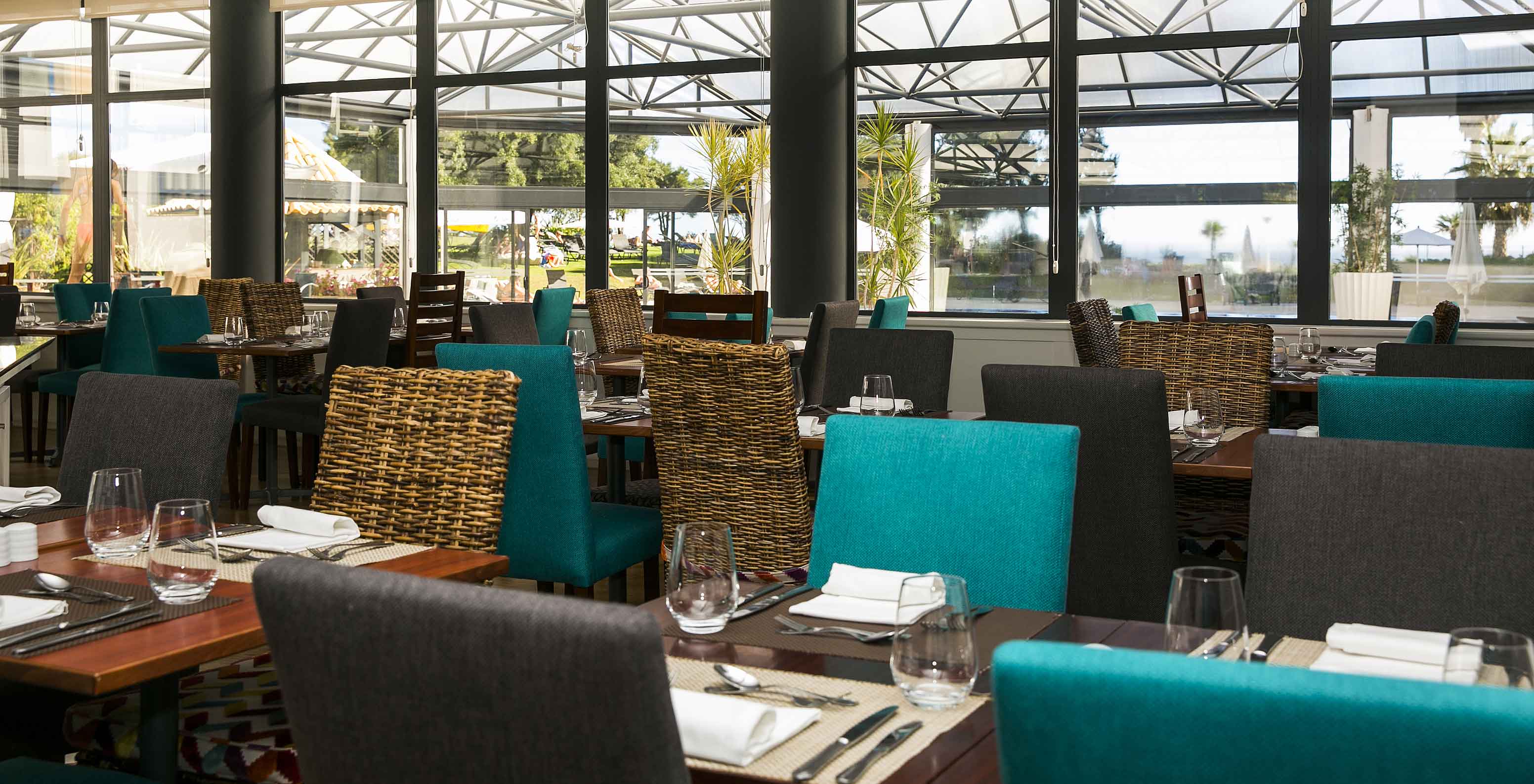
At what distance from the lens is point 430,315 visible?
6.64 metres

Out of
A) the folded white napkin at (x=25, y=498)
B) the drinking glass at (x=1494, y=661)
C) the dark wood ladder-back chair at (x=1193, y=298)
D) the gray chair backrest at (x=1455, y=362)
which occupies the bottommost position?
the folded white napkin at (x=25, y=498)

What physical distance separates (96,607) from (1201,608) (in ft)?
4.63

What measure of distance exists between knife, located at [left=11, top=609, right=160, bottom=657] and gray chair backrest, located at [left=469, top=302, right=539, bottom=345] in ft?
13.1

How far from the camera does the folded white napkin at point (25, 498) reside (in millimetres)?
2549

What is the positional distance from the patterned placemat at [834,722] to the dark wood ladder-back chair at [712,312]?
386cm

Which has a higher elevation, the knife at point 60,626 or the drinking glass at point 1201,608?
the drinking glass at point 1201,608

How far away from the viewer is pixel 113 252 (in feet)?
33.6

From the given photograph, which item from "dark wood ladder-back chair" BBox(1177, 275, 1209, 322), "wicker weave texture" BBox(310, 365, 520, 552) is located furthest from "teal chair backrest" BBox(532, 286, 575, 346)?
"wicker weave texture" BBox(310, 365, 520, 552)

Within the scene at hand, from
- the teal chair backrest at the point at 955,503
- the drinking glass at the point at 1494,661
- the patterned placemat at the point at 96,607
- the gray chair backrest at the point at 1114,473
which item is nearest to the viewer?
the drinking glass at the point at 1494,661

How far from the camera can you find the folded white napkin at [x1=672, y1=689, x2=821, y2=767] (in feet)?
4.23

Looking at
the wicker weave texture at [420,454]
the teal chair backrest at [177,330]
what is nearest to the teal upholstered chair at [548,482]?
the wicker weave texture at [420,454]

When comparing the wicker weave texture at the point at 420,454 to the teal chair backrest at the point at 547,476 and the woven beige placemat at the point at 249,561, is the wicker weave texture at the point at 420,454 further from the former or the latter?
the teal chair backrest at the point at 547,476

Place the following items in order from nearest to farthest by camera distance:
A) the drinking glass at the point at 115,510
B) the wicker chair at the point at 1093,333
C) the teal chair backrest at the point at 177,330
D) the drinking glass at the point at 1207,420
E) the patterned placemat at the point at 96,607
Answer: the patterned placemat at the point at 96,607 < the drinking glass at the point at 115,510 < the drinking glass at the point at 1207,420 < the wicker chair at the point at 1093,333 < the teal chair backrest at the point at 177,330

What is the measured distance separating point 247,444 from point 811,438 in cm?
377
